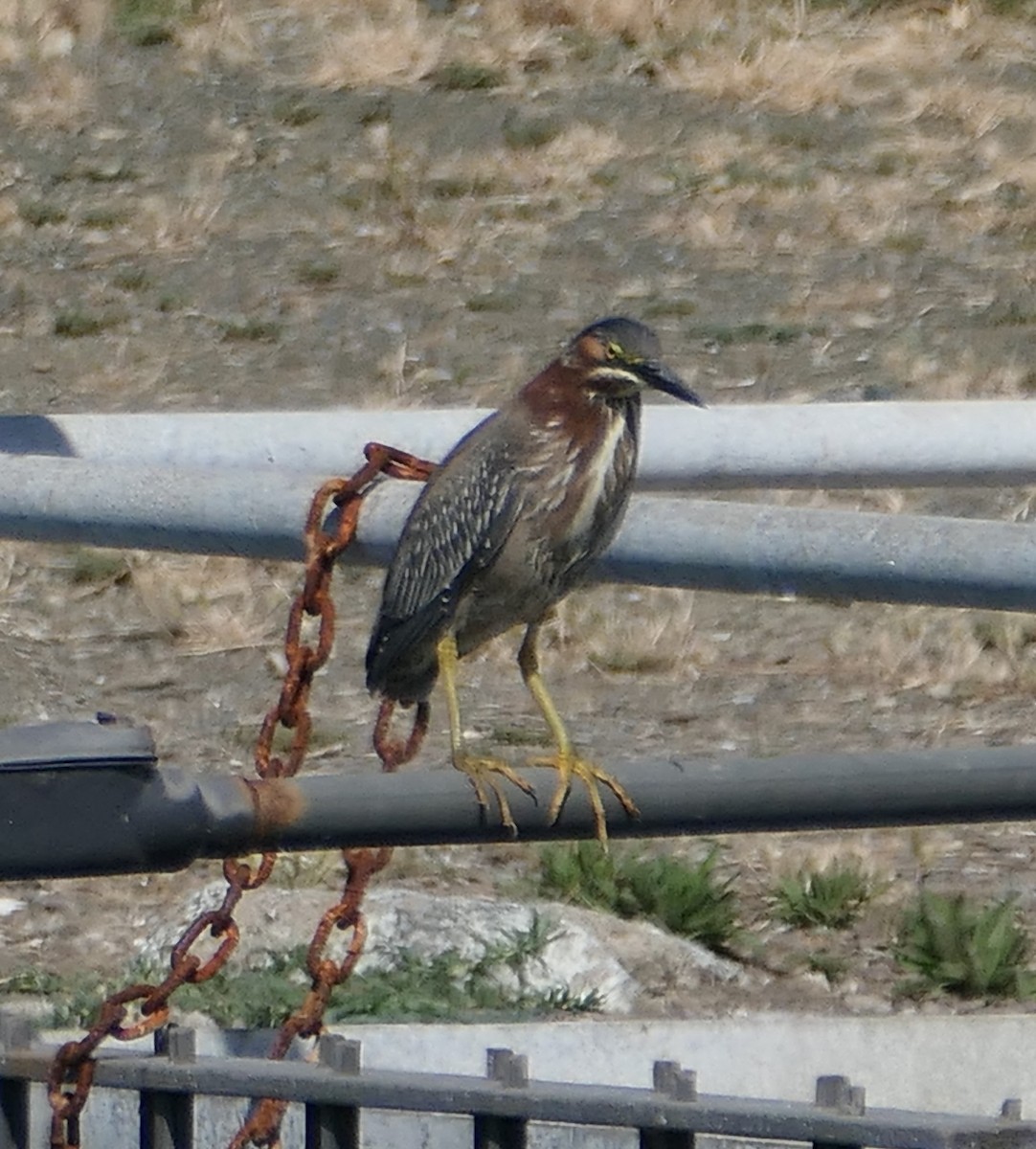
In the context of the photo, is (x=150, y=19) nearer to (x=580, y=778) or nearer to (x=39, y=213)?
(x=39, y=213)

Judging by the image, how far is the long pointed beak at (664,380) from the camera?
A: 147 inches

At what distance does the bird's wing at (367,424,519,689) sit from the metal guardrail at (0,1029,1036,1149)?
3.83ft

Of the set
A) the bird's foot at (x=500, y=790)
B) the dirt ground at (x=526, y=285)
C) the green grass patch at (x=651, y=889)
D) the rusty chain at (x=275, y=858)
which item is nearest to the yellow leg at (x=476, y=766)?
the bird's foot at (x=500, y=790)

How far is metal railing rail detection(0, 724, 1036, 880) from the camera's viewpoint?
5.66 ft

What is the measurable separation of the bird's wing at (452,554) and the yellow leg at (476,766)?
55 millimetres

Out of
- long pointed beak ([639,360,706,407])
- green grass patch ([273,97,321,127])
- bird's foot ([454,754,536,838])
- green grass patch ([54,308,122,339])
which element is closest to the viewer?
bird's foot ([454,754,536,838])

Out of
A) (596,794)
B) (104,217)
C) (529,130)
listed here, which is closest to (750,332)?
(529,130)

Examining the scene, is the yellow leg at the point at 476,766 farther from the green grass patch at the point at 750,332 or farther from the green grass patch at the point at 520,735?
the green grass patch at the point at 750,332

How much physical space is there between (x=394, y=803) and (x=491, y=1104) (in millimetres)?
668

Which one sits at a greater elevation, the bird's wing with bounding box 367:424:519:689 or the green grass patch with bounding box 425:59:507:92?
the green grass patch with bounding box 425:59:507:92

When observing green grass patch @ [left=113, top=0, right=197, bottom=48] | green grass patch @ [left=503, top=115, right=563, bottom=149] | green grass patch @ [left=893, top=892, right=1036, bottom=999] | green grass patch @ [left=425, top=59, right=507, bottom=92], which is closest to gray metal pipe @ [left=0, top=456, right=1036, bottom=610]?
green grass patch @ [left=893, top=892, right=1036, bottom=999]

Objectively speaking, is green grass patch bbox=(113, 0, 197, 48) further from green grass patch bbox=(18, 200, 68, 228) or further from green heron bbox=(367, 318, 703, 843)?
green heron bbox=(367, 318, 703, 843)

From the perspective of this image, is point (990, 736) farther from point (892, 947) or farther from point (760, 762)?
point (760, 762)

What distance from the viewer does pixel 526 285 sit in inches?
473
